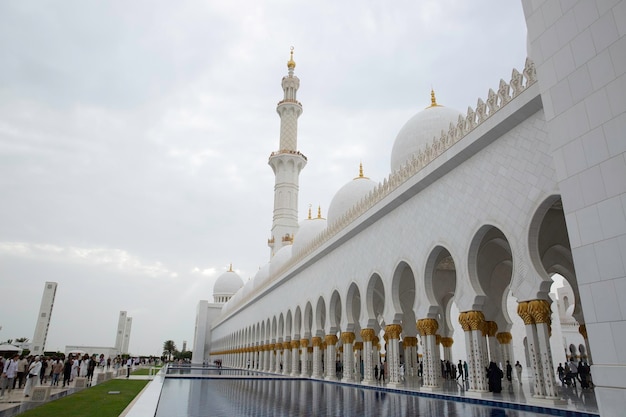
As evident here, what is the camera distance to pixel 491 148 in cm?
776

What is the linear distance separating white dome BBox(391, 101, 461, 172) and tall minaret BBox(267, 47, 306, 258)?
1644 centimetres

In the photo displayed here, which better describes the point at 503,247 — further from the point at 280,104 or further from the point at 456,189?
the point at 280,104

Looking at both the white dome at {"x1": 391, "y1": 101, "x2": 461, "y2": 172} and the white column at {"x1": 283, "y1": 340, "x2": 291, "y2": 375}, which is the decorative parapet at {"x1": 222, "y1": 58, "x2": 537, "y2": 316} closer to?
the white dome at {"x1": 391, "y1": 101, "x2": 461, "y2": 172}

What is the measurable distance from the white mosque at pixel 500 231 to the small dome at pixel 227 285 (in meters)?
25.7

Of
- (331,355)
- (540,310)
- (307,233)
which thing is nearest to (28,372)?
(331,355)

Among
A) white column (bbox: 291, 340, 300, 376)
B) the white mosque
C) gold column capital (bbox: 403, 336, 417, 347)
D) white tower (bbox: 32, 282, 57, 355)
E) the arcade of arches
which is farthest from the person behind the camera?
white tower (bbox: 32, 282, 57, 355)

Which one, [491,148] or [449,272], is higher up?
[491,148]

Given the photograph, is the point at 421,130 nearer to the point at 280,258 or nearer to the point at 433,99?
the point at 433,99

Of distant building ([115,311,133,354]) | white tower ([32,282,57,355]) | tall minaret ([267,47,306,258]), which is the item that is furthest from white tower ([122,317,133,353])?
tall minaret ([267,47,306,258])

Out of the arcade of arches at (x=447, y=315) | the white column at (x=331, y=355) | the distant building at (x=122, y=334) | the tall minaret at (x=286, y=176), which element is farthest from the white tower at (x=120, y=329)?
the white column at (x=331, y=355)

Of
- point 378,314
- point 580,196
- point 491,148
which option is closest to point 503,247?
point 491,148

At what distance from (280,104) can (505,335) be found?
72.6 ft

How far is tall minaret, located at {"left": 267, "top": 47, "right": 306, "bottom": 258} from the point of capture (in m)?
28.3

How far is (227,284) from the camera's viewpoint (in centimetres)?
4697
